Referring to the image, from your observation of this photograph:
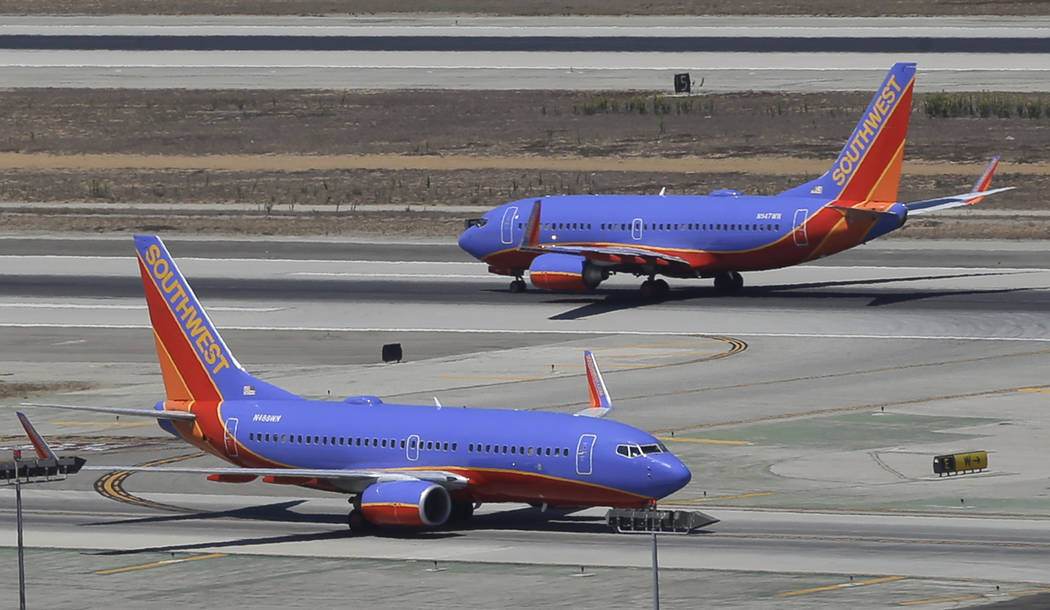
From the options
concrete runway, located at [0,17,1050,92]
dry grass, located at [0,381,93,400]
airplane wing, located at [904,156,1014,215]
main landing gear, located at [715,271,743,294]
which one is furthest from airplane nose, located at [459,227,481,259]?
concrete runway, located at [0,17,1050,92]

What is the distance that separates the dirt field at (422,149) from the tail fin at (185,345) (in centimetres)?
7623

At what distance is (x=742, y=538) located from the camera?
58875 millimetres

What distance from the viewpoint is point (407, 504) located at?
5872 centimetres

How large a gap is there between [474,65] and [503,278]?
7234cm

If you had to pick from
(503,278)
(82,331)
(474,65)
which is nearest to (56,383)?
(82,331)

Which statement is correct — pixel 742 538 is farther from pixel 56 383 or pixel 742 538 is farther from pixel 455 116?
pixel 455 116

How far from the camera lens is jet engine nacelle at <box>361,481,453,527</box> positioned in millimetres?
58656

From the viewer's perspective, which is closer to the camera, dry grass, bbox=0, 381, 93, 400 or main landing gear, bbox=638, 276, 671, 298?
dry grass, bbox=0, 381, 93, 400

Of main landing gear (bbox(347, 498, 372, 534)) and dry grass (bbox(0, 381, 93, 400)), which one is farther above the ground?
dry grass (bbox(0, 381, 93, 400))

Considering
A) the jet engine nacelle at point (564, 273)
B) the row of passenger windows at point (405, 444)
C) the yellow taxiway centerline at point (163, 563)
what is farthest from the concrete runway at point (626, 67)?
the yellow taxiway centerline at point (163, 563)

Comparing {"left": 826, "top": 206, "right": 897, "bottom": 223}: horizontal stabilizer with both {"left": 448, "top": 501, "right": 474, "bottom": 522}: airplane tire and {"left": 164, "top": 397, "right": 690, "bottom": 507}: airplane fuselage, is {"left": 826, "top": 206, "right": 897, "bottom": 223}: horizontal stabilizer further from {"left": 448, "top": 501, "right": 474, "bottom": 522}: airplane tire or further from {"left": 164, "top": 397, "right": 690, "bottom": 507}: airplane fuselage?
{"left": 448, "top": 501, "right": 474, "bottom": 522}: airplane tire

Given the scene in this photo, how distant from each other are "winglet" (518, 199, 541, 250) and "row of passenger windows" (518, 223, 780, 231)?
1.26 m

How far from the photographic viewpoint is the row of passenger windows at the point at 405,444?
191ft

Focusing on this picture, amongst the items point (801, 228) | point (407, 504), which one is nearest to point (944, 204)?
point (801, 228)
